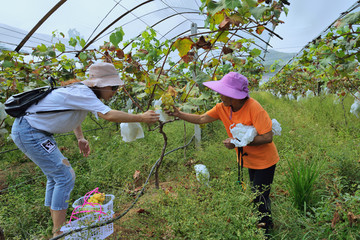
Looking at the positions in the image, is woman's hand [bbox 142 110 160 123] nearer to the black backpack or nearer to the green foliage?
the black backpack

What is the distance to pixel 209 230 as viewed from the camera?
122 cm

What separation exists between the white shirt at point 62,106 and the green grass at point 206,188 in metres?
0.76

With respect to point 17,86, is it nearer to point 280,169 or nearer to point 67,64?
point 67,64

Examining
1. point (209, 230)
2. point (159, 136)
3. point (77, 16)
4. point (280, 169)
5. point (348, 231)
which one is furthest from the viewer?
point (159, 136)

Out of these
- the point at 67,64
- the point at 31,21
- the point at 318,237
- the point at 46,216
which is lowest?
the point at 46,216

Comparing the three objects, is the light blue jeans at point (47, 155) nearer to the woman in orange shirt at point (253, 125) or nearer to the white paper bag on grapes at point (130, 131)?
the white paper bag on grapes at point (130, 131)

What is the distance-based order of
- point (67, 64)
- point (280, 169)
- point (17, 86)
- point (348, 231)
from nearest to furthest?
point (348, 231), point (280, 169), point (17, 86), point (67, 64)

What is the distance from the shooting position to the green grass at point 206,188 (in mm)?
1352

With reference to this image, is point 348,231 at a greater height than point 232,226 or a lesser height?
lesser

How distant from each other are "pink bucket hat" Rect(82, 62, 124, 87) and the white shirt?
11 cm

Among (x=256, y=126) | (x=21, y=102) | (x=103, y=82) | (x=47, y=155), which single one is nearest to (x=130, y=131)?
(x=103, y=82)

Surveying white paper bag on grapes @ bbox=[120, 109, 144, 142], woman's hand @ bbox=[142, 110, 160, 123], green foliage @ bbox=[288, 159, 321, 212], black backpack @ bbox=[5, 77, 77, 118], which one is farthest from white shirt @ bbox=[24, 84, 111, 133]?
green foliage @ bbox=[288, 159, 321, 212]

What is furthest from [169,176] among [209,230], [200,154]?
[209,230]

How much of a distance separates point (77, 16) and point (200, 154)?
10.3ft
